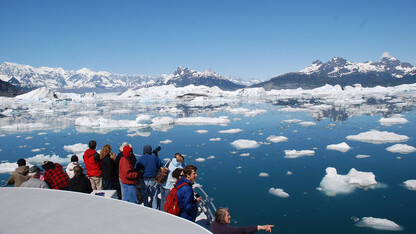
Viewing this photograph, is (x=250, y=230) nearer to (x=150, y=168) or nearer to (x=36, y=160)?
(x=150, y=168)

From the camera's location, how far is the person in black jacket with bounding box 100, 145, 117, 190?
6418 mm

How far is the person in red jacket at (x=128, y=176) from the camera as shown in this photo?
5828 millimetres

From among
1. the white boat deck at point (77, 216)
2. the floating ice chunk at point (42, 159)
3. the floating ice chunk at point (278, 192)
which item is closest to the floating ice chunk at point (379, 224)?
the floating ice chunk at point (278, 192)

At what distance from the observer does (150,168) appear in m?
6.17

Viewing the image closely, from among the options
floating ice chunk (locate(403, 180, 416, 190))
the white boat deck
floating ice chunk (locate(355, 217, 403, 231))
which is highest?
the white boat deck

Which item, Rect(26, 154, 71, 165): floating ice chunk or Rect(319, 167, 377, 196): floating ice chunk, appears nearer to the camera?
Rect(319, 167, 377, 196): floating ice chunk

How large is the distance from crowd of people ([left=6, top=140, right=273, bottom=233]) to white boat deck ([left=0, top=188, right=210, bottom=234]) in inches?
16.4

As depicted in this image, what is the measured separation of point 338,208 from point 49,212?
7420 millimetres

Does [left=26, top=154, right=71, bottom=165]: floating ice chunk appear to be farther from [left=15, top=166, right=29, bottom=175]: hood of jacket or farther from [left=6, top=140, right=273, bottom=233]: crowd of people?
[left=15, top=166, right=29, bottom=175]: hood of jacket

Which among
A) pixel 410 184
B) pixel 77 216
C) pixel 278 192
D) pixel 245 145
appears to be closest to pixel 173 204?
pixel 77 216

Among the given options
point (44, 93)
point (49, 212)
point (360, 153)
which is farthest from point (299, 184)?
point (44, 93)

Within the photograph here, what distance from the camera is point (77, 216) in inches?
167

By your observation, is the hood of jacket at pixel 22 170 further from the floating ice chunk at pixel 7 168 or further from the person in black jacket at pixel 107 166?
the floating ice chunk at pixel 7 168

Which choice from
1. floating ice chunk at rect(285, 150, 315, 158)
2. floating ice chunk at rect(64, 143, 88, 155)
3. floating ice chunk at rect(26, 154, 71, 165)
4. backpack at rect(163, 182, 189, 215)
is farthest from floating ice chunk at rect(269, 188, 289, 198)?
floating ice chunk at rect(64, 143, 88, 155)
